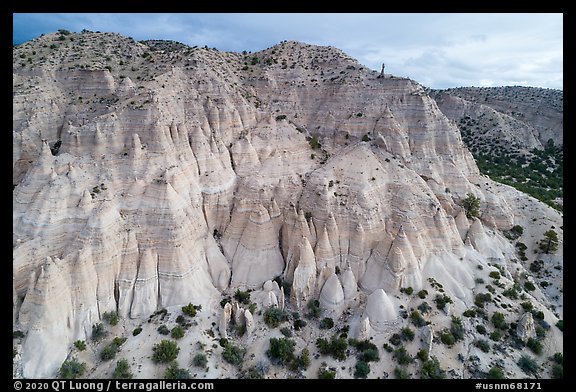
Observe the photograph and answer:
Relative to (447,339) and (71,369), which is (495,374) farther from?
(71,369)

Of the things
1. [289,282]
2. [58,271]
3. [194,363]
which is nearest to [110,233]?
[58,271]

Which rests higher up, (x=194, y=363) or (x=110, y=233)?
(x=110, y=233)

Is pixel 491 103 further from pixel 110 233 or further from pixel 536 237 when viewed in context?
pixel 110 233

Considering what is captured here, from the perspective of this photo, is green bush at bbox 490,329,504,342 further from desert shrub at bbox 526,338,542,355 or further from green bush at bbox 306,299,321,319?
green bush at bbox 306,299,321,319

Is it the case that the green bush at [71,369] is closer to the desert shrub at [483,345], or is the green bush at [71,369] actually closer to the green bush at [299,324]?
the green bush at [299,324]

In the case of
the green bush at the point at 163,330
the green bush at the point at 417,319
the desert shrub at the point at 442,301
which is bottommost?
the green bush at the point at 163,330

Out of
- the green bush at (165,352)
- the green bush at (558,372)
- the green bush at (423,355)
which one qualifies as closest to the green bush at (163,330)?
the green bush at (165,352)
